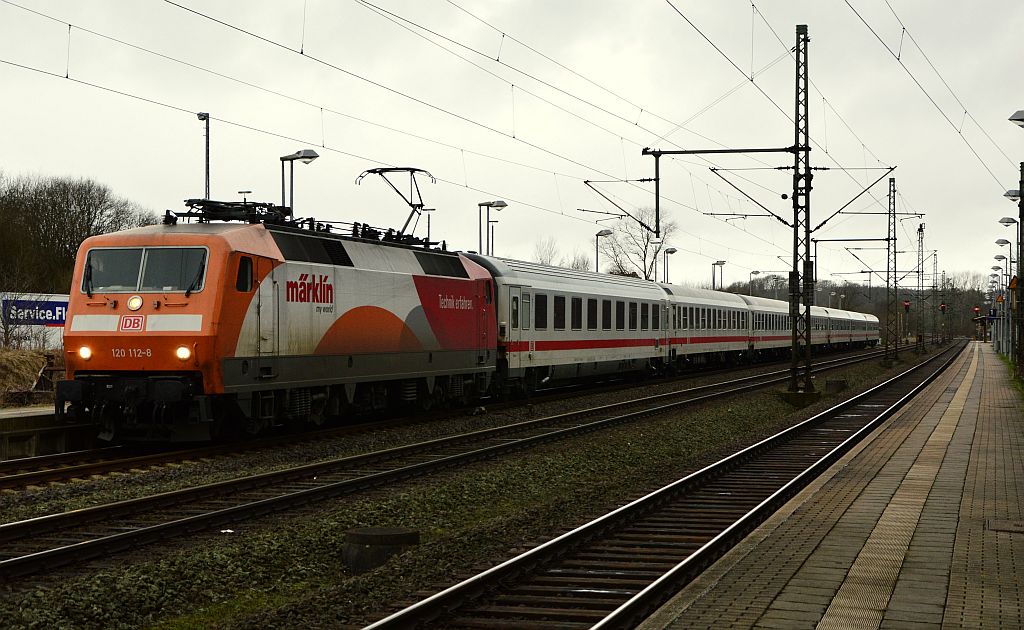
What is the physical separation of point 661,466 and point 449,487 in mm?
4022

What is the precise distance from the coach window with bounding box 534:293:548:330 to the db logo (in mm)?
13412

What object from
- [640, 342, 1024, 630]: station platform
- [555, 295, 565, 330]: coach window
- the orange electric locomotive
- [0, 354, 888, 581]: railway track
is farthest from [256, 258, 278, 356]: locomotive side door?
[555, 295, 565, 330]: coach window

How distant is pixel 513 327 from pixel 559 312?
3028 mm

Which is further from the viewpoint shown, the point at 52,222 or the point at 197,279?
the point at 52,222

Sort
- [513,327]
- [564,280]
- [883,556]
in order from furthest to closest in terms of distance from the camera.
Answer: [564,280]
[513,327]
[883,556]

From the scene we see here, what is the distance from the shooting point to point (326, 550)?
418 inches

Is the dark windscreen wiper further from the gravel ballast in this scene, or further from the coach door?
the coach door

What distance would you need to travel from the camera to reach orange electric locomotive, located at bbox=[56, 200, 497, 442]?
16047 mm

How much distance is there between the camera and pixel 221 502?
490 inches

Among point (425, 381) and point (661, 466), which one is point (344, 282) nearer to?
point (425, 381)

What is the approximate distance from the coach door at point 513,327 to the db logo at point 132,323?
11654 millimetres

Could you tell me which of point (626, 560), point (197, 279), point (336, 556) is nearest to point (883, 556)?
point (626, 560)

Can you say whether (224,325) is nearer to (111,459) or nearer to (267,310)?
(267,310)

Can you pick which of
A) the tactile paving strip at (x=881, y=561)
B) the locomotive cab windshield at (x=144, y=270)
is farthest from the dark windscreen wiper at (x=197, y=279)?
the tactile paving strip at (x=881, y=561)
